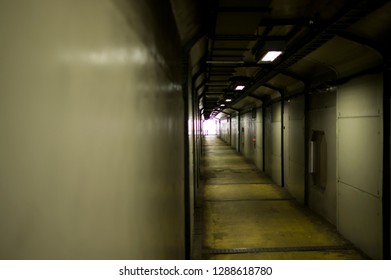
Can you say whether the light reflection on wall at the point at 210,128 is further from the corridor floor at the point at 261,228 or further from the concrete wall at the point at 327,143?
the concrete wall at the point at 327,143

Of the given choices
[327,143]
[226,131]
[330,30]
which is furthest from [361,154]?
[226,131]

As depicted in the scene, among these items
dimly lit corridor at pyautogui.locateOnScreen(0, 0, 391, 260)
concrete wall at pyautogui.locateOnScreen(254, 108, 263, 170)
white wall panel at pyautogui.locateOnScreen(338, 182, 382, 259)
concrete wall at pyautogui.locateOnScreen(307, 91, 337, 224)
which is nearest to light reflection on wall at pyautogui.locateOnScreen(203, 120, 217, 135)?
concrete wall at pyautogui.locateOnScreen(254, 108, 263, 170)

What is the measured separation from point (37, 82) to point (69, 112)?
12 centimetres

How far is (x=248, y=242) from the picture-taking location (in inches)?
195

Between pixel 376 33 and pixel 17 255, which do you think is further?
pixel 376 33

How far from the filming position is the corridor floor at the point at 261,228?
4.55 metres

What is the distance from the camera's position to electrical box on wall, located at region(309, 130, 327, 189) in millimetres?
5954

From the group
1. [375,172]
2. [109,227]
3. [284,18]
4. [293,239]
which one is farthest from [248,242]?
[109,227]

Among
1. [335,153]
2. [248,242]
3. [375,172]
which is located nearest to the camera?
[375,172]

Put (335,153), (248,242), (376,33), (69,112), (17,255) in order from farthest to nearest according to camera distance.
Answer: (335,153) → (248,242) → (376,33) → (69,112) → (17,255)

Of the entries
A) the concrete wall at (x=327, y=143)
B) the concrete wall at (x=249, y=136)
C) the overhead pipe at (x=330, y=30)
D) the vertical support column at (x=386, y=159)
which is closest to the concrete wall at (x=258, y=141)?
the concrete wall at (x=249, y=136)

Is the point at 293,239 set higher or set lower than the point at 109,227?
lower

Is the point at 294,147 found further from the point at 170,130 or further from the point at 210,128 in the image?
the point at 210,128

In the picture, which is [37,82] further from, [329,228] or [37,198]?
[329,228]
